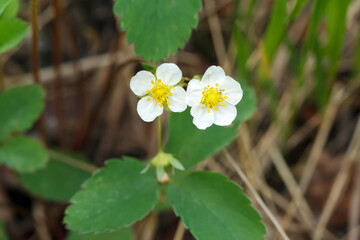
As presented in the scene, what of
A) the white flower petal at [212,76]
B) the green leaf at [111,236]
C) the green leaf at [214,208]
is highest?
the green leaf at [111,236]

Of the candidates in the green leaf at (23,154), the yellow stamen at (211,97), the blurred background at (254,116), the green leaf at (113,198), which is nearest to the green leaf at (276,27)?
the blurred background at (254,116)

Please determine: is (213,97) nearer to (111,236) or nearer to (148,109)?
(148,109)

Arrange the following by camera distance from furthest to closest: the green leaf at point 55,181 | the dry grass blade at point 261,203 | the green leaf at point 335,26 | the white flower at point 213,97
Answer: the green leaf at point 55,181
the green leaf at point 335,26
the dry grass blade at point 261,203
the white flower at point 213,97

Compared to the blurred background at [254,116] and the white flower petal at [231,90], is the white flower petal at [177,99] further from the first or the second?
the blurred background at [254,116]

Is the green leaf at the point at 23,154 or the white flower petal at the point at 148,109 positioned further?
the green leaf at the point at 23,154

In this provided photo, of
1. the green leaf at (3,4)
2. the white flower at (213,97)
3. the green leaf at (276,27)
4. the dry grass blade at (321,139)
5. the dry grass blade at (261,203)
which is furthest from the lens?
the dry grass blade at (321,139)

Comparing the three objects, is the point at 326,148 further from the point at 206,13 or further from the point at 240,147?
the point at 206,13

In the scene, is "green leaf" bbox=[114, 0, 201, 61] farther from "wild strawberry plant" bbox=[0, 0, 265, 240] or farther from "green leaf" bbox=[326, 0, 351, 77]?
"green leaf" bbox=[326, 0, 351, 77]

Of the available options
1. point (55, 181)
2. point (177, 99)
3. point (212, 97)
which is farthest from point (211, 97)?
point (55, 181)

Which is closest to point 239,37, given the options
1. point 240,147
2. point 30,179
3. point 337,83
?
point 240,147
